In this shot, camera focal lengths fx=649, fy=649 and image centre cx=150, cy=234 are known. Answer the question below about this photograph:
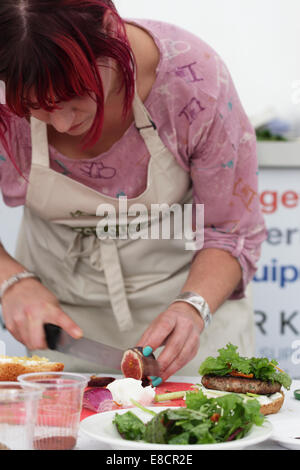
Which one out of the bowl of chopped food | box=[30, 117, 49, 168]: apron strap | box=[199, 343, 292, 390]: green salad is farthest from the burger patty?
box=[30, 117, 49, 168]: apron strap

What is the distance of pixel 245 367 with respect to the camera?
1233 mm

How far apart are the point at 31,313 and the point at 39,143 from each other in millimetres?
425

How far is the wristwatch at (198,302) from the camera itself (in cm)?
153

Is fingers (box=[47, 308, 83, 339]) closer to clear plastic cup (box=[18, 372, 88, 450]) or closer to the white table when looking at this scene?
the white table

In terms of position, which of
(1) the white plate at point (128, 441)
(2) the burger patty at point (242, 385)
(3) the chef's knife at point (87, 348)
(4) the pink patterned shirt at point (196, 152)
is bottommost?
(3) the chef's knife at point (87, 348)

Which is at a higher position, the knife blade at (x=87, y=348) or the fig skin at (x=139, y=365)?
the fig skin at (x=139, y=365)

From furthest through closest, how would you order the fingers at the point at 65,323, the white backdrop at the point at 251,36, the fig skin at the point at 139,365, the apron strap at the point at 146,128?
the white backdrop at the point at 251,36 < the apron strap at the point at 146,128 < the fingers at the point at 65,323 < the fig skin at the point at 139,365

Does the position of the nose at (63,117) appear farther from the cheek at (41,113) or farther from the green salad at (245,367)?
the green salad at (245,367)

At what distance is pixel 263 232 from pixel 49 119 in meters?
0.74

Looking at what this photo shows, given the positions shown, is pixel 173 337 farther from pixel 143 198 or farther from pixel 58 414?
pixel 58 414

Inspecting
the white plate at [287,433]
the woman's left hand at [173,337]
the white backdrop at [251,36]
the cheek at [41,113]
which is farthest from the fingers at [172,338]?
the white backdrop at [251,36]

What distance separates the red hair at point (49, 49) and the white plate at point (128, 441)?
1.86 feet

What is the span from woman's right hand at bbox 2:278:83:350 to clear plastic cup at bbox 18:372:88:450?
0.51m

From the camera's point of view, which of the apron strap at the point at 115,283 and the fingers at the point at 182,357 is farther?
the apron strap at the point at 115,283
